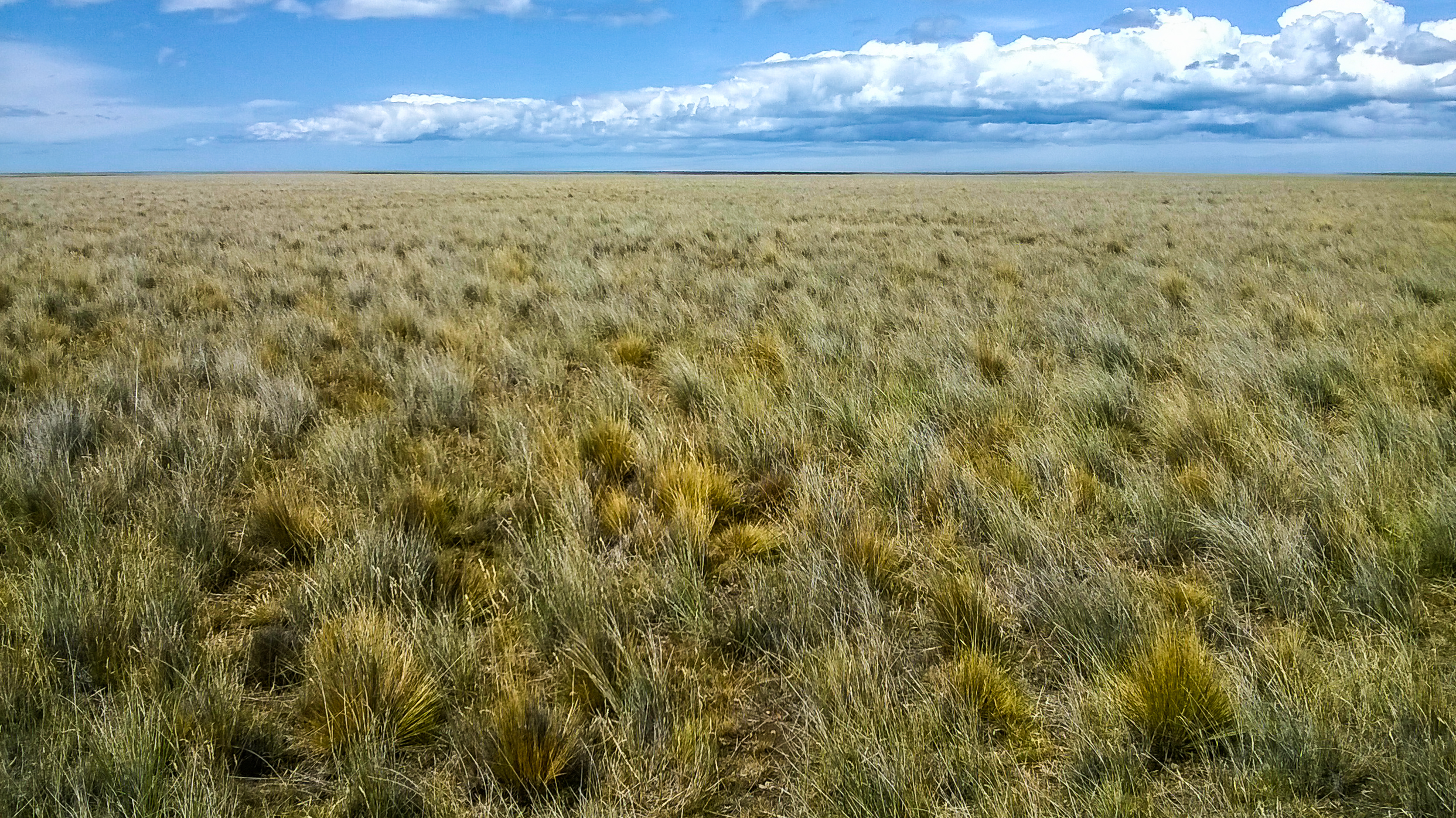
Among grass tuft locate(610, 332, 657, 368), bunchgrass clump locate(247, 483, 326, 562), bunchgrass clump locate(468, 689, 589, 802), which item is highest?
grass tuft locate(610, 332, 657, 368)

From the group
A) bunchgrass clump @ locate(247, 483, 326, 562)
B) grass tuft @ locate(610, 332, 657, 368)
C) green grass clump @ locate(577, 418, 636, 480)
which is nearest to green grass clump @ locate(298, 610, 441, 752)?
bunchgrass clump @ locate(247, 483, 326, 562)

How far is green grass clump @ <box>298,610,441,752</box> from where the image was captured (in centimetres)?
198

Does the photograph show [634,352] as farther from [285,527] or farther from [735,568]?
[735,568]

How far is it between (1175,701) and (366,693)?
2110mm

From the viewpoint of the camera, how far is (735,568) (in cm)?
297

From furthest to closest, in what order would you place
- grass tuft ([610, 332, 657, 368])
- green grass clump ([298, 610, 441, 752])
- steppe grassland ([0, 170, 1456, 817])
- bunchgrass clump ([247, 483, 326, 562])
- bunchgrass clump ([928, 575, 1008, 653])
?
grass tuft ([610, 332, 657, 368])
bunchgrass clump ([247, 483, 326, 562])
bunchgrass clump ([928, 575, 1008, 653])
green grass clump ([298, 610, 441, 752])
steppe grassland ([0, 170, 1456, 817])

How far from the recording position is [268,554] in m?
3.07

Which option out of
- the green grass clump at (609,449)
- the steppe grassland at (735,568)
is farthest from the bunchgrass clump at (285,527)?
the green grass clump at (609,449)

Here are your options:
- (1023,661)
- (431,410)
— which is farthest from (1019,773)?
(431,410)

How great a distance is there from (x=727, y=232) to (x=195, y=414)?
12934 millimetres

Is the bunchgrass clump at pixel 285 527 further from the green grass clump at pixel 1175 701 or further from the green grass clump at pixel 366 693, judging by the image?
the green grass clump at pixel 1175 701

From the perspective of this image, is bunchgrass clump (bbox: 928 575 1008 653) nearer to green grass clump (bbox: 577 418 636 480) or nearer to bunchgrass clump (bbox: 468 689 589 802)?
bunchgrass clump (bbox: 468 689 589 802)

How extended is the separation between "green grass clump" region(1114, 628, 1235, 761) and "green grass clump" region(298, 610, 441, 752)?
185 centimetres

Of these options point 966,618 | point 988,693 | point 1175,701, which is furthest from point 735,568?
point 1175,701
